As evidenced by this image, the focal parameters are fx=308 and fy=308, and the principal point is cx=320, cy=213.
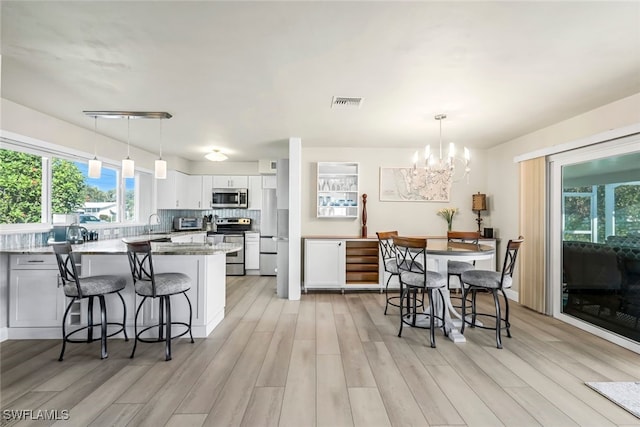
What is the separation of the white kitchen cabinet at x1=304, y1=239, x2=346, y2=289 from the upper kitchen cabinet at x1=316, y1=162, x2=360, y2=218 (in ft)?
2.21

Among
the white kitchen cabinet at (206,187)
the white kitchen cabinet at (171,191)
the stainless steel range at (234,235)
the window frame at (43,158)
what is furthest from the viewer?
the white kitchen cabinet at (206,187)

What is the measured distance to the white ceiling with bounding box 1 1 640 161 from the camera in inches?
69.6

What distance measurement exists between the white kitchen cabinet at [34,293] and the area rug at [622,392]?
469 centimetres

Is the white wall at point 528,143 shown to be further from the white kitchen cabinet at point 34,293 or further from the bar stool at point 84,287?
the white kitchen cabinet at point 34,293

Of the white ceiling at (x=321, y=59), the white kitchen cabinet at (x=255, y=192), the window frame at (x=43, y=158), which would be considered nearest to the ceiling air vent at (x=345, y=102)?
the white ceiling at (x=321, y=59)

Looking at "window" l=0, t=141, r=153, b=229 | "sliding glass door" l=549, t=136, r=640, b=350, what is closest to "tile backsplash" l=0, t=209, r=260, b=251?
"window" l=0, t=141, r=153, b=229

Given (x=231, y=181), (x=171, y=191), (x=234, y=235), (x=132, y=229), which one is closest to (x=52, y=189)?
(x=132, y=229)

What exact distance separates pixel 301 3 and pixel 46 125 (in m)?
3.64

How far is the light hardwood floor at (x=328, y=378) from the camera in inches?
75.7

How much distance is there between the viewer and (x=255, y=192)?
6660mm

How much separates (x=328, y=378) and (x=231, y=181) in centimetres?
511

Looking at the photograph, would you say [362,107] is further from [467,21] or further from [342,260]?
[342,260]

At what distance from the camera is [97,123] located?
3982 millimetres

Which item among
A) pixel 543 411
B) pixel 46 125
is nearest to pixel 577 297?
pixel 543 411
